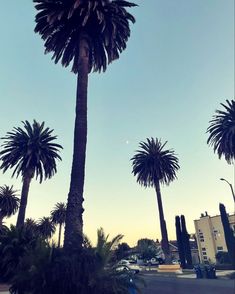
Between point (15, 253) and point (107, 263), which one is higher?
point (15, 253)

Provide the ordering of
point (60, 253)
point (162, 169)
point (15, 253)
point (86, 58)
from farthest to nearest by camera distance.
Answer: point (162, 169)
point (15, 253)
point (86, 58)
point (60, 253)

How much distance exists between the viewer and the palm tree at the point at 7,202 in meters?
55.0

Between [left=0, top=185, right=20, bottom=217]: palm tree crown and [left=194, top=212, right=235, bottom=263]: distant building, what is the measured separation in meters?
42.4

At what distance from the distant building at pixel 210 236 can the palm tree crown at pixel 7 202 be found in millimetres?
42441

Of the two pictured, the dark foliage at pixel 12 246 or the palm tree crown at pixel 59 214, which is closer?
the dark foliage at pixel 12 246

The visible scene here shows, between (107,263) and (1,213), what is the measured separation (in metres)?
50.2

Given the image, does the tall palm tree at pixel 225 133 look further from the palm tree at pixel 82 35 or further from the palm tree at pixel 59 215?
the palm tree at pixel 59 215

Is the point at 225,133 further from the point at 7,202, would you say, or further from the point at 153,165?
the point at 7,202

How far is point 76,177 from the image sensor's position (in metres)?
Answer: 15.8

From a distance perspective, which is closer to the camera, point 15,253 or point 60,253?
point 60,253

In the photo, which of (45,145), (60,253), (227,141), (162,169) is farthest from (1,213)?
(60,253)

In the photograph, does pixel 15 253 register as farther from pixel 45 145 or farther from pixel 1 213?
pixel 1 213

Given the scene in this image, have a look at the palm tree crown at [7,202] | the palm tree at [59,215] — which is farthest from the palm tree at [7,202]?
the palm tree at [59,215]

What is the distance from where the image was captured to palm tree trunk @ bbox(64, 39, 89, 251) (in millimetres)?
13555
